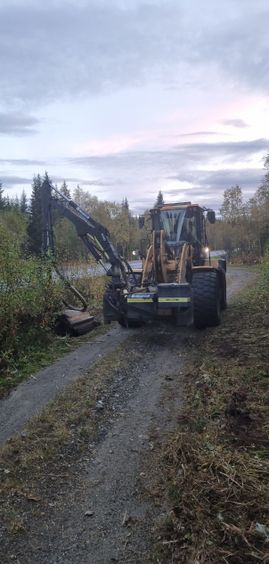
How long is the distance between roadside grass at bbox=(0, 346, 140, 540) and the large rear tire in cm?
367

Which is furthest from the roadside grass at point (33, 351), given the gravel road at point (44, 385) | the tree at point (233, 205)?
the tree at point (233, 205)

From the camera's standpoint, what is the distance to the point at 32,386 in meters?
7.02

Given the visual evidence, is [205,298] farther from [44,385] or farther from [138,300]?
[44,385]

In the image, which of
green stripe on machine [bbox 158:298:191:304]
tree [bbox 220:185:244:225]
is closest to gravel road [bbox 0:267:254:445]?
green stripe on machine [bbox 158:298:191:304]

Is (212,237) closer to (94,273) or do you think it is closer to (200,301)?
(94,273)

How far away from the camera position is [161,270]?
34.1 feet

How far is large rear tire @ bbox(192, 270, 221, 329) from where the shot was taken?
9672 millimetres

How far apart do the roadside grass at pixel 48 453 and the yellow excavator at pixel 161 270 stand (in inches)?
124

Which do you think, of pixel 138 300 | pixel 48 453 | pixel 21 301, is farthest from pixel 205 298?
pixel 48 453

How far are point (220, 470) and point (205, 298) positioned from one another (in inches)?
240

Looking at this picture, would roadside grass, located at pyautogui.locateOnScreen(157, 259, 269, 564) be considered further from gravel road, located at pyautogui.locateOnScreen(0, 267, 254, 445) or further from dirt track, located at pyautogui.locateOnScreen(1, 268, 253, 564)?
gravel road, located at pyautogui.locateOnScreen(0, 267, 254, 445)

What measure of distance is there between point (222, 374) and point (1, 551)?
A: 13.6 ft

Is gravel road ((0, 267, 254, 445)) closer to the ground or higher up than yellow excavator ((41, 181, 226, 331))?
closer to the ground

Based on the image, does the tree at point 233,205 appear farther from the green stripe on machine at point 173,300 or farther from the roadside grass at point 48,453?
the roadside grass at point 48,453
